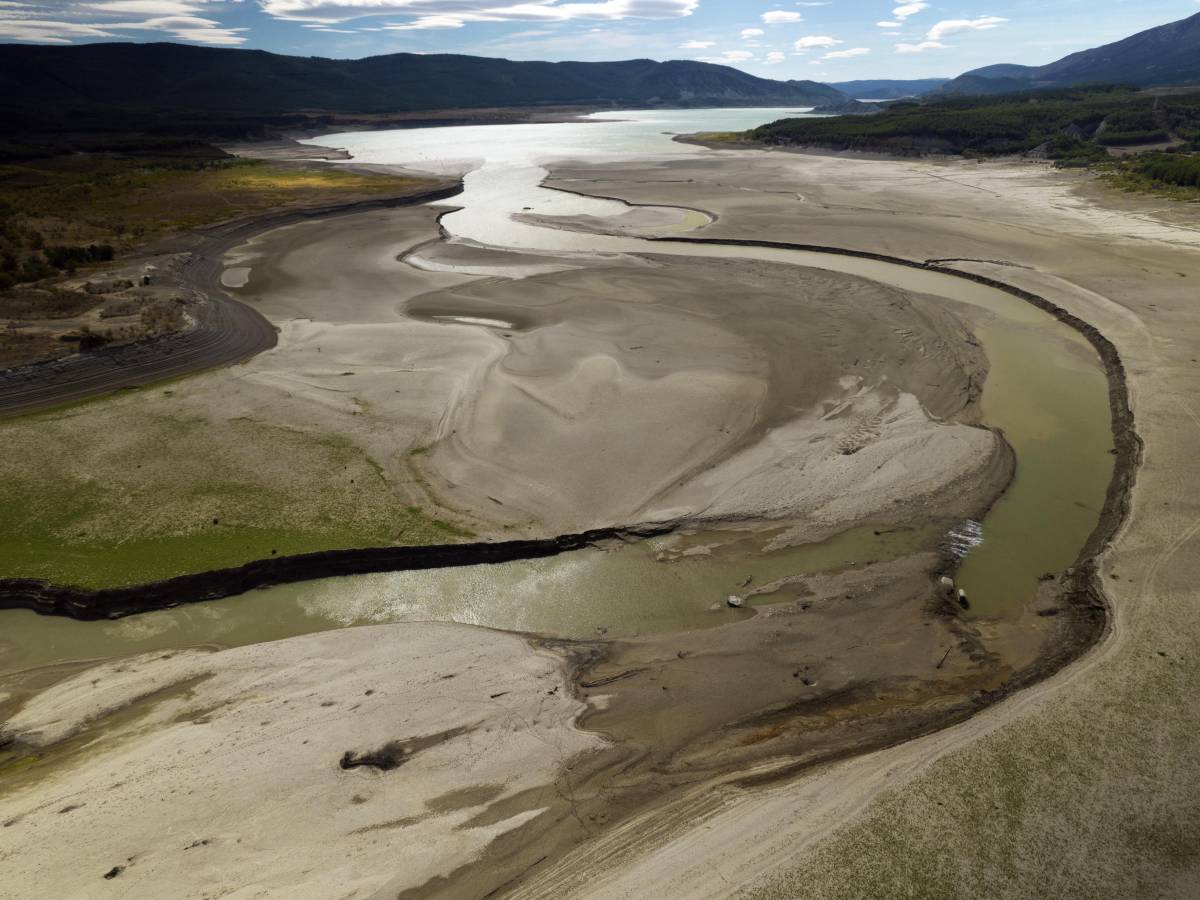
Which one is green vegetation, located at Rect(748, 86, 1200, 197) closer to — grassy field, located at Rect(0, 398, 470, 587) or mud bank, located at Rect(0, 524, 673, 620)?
mud bank, located at Rect(0, 524, 673, 620)

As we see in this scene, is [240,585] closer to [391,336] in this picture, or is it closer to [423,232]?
[391,336]

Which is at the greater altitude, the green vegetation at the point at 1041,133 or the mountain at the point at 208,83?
the mountain at the point at 208,83

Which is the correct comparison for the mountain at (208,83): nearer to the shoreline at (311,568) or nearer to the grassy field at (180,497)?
the grassy field at (180,497)

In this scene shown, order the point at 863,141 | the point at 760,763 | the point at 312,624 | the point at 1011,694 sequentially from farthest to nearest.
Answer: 1. the point at 863,141
2. the point at 312,624
3. the point at 1011,694
4. the point at 760,763

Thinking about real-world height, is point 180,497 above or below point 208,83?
below

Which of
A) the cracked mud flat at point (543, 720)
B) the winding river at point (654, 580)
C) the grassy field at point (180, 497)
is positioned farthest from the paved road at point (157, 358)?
the cracked mud flat at point (543, 720)

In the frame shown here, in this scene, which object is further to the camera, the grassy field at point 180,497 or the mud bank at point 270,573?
the grassy field at point 180,497

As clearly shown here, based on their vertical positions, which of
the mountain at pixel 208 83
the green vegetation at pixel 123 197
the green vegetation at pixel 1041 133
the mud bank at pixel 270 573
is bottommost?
the mud bank at pixel 270 573

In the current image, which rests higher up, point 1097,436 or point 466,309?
point 466,309

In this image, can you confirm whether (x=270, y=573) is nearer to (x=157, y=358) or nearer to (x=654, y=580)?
(x=654, y=580)

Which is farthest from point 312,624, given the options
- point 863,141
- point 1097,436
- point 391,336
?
point 863,141

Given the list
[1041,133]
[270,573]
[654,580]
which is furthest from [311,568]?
[1041,133]
